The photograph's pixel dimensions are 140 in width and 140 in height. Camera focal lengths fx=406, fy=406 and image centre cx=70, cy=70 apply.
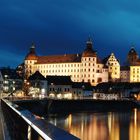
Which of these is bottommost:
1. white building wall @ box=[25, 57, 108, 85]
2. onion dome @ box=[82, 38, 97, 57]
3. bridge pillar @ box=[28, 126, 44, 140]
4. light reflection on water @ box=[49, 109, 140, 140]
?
light reflection on water @ box=[49, 109, 140, 140]

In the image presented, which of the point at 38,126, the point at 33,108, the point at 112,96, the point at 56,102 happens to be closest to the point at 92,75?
the point at 112,96

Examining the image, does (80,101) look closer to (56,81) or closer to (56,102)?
(56,102)

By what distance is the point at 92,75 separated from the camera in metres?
186

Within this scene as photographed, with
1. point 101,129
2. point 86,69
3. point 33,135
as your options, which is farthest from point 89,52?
point 33,135

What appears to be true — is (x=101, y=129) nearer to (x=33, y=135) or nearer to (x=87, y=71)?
(x=33, y=135)

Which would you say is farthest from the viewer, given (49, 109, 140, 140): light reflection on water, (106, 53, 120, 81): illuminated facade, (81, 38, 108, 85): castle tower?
(106, 53, 120, 81): illuminated facade

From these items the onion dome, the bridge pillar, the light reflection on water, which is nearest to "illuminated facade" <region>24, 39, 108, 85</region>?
the onion dome

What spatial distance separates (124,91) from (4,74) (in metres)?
49.3

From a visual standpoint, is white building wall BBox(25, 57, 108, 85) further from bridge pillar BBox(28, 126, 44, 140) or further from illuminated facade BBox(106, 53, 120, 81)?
bridge pillar BBox(28, 126, 44, 140)

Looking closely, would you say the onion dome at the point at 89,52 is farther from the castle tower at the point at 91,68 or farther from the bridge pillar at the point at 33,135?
the bridge pillar at the point at 33,135

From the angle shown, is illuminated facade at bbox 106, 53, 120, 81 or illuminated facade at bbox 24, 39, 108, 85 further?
illuminated facade at bbox 106, 53, 120, 81

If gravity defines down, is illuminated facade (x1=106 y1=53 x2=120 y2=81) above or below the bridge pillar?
above

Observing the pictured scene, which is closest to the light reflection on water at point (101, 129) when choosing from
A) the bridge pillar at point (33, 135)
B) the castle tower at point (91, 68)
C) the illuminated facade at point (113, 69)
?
the bridge pillar at point (33, 135)

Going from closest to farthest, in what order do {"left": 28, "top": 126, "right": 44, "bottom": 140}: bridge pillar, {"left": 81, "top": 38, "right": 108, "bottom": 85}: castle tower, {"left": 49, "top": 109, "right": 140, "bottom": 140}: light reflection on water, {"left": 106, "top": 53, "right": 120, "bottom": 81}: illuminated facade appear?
1. {"left": 28, "top": 126, "right": 44, "bottom": 140}: bridge pillar
2. {"left": 49, "top": 109, "right": 140, "bottom": 140}: light reflection on water
3. {"left": 81, "top": 38, "right": 108, "bottom": 85}: castle tower
4. {"left": 106, "top": 53, "right": 120, "bottom": 81}: illuminated facade
